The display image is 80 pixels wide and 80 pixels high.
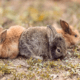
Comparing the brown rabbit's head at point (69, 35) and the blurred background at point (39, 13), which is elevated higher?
the blurred background at point (39, 13)

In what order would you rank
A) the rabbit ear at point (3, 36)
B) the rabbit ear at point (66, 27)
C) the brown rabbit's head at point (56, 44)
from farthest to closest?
the rabbit ear at point (66, 27), the brown rabbit's head at point (56, 44), the rabbit ear at point (3, 36)

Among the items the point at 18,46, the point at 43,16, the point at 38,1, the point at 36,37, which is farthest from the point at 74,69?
the point at 38,1

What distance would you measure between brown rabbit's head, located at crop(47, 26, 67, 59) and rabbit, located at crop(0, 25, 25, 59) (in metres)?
0.90

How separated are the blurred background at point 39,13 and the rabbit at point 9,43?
175cm

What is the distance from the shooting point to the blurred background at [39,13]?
6792 millimetres

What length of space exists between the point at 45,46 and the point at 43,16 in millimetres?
3383

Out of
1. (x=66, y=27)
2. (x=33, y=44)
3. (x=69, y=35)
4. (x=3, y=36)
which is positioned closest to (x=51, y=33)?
(x=33, y=44)

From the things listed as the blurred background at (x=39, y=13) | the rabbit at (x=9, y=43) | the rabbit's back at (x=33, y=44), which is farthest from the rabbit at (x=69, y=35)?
the blurred background at (x=39, y=13)

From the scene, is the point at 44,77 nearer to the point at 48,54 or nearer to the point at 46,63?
the point at 46,63

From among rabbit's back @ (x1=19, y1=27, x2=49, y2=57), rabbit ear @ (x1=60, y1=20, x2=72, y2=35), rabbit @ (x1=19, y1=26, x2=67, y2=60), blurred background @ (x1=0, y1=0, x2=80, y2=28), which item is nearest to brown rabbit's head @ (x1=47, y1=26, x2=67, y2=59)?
rabbit @ (x1=19, y1=26, x2=67, y2=60)

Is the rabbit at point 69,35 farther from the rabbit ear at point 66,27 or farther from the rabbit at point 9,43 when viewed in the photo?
the rabbit at point 9,43

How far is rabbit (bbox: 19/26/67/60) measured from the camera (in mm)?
3936

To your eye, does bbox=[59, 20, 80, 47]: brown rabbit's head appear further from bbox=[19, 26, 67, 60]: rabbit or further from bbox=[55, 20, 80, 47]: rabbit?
bbox=[19, 26, 67, 60]: rabbit

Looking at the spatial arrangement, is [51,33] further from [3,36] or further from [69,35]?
[3,36]
